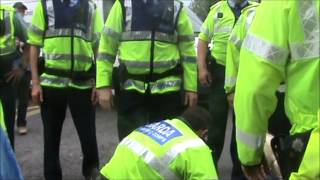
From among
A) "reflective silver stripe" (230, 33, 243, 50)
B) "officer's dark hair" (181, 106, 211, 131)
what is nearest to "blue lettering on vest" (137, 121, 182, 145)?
"officer's dark hair" (181, 106, 211, 131)

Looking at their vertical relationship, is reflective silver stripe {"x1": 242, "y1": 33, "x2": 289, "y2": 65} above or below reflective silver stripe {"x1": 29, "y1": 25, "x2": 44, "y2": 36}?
above

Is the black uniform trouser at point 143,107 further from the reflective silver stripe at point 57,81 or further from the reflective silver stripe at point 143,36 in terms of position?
the reflective silver stripe at point 57,81

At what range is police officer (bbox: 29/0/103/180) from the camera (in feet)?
16.0

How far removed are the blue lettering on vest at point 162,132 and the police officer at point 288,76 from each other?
0.55 meters

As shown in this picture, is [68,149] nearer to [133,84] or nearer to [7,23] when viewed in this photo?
[7,23]

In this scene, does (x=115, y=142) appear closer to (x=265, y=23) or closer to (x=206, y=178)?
(x=206, y=178)

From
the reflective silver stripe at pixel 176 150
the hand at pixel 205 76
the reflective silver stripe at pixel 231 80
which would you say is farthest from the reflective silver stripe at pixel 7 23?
the reflective silver stripe at pixel 176 150

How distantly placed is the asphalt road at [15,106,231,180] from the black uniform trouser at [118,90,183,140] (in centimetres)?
170

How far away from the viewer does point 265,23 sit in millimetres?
2602

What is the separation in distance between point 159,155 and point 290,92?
0.81 meters

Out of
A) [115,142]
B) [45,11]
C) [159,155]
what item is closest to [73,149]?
[115,142]

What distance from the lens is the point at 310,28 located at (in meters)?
2.53

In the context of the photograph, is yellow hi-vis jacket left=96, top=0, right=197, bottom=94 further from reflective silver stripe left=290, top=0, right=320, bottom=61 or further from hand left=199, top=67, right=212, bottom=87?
reflective silver stripe left=290, top=0, right=320, bottom=61

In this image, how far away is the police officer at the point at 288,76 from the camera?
8.27 feet
